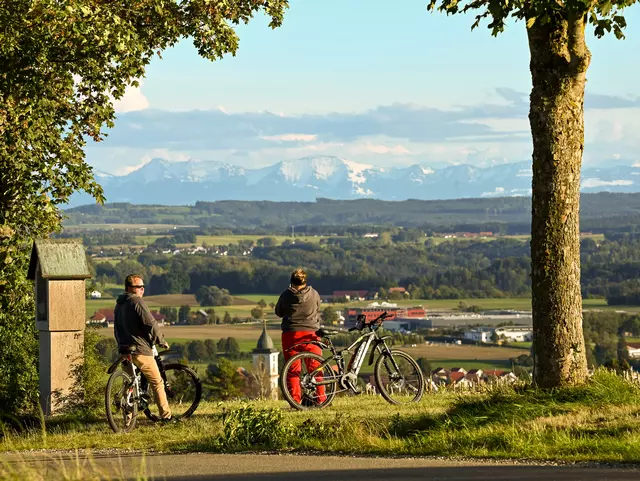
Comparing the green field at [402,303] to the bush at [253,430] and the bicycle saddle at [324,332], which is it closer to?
the bicycle saddle at [324,332]

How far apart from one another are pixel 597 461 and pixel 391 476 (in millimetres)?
1749

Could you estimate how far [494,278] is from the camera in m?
177

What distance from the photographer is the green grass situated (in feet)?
33.5

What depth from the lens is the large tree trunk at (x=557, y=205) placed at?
12.4 m

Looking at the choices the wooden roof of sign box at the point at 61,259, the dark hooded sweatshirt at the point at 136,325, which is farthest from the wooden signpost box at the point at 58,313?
the dark hooded sweatshirt at the point at 136,325

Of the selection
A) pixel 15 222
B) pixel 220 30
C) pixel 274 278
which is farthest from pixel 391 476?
pixel 274 278

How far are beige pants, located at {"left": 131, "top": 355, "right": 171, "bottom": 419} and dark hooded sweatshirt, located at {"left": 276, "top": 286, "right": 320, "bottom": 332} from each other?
5.32ft

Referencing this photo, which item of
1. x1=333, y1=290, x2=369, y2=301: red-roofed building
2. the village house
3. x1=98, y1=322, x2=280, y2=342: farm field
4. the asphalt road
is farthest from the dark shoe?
x1=333, y1=290, x2=369, y2=301: red-roofed building

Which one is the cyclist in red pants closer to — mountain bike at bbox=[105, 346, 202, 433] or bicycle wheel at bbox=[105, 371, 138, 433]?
mountain bike at bbox=[105, 346, 202, 433]

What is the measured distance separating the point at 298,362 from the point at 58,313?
3.50 m

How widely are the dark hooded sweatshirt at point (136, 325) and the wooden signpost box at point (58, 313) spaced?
2.23m

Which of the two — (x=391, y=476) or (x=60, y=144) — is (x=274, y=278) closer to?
(x=60, y=144)

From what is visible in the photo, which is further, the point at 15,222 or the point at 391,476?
the point at 15,222

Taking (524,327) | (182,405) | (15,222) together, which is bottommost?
(524,327)
